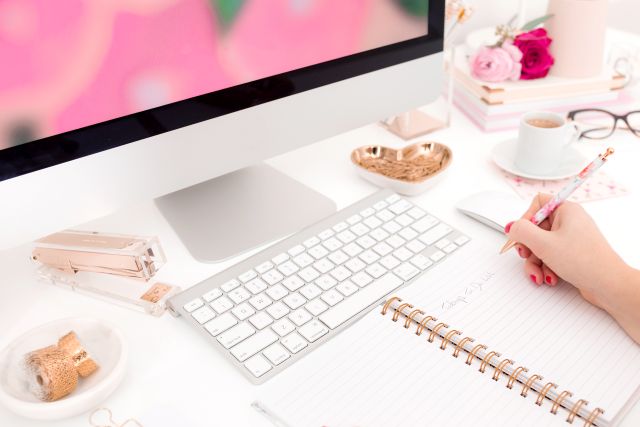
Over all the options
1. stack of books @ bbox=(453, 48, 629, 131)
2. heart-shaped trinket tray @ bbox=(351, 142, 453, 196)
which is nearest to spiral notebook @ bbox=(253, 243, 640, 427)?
heart-shaped trinket tray @ bbox=(351, 142, 453, 196)

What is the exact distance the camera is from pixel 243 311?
0.62 meters

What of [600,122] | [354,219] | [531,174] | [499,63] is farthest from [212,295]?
[600,122]

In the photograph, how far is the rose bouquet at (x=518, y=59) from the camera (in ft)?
3.34

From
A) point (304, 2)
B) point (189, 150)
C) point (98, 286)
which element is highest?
point (304, 2)

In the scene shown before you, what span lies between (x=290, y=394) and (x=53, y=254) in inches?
14.0

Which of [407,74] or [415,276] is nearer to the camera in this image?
[415,276]

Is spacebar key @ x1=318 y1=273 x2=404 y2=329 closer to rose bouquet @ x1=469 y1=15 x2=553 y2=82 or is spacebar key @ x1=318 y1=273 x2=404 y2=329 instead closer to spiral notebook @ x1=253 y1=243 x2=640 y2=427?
spiral notebook @ x1=253 y1=243 x2=640 y2=427

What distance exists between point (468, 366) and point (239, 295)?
0.85 ft

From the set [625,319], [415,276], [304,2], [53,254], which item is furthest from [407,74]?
[53,254]

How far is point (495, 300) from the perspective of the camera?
0.63 meters

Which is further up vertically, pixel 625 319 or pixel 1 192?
pixel 1 192

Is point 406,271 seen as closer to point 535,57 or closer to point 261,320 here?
point 261,320

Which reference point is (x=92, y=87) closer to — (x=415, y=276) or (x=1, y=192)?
(x=1, y=192)

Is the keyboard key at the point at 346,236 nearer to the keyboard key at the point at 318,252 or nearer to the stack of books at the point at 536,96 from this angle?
the keyboard key at the point at 318,252
